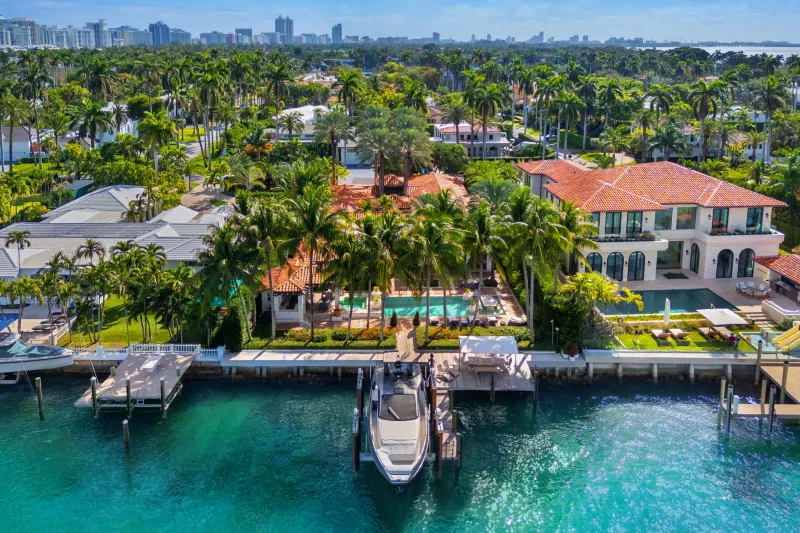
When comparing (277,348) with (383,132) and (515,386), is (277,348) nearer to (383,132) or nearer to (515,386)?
(515,386)

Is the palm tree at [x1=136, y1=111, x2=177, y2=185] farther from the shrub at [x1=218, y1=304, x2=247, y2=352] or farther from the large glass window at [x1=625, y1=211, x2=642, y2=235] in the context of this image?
the large glass window at [x1=625, y1=211, x2=642, y2=235]

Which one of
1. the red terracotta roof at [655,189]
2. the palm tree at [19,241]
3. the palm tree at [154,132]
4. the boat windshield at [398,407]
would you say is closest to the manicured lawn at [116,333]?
the palm tree at [19,241]

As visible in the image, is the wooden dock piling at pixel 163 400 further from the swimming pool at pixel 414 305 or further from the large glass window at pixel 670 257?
the large glass window at pixel 670 257

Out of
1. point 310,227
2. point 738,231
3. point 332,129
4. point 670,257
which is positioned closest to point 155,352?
point 310,227

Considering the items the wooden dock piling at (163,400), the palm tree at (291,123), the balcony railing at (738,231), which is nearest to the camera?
the wooden dock piling at (163,400)

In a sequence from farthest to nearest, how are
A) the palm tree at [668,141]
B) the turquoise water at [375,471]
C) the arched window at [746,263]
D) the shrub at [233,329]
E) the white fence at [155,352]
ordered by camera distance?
the palm tree at [668,141] → the arched window at [746,263] → the shrub at [233,329] → the white fence at [155,352] → the turquoise water at [375,471]

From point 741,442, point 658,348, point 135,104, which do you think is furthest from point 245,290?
point 135,104
